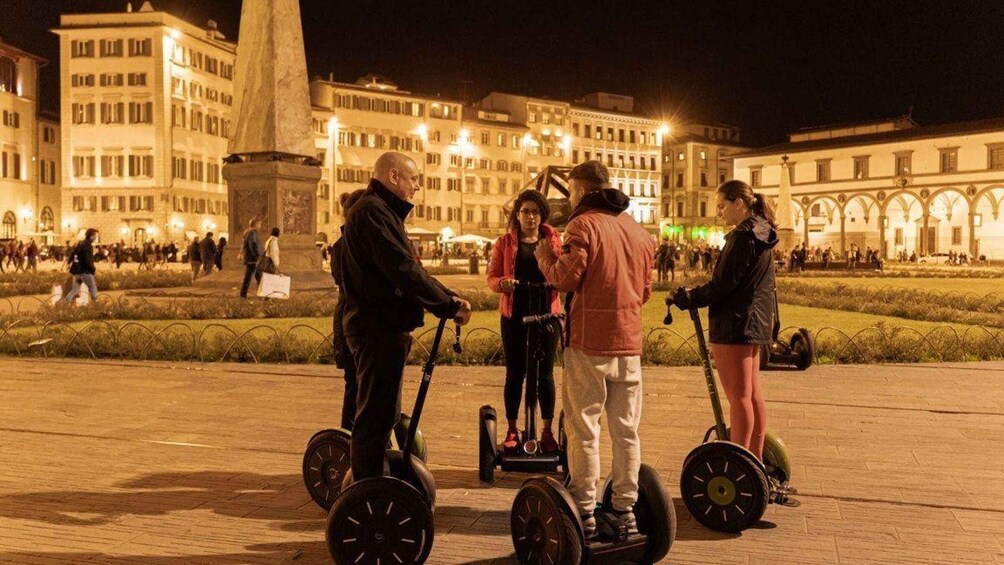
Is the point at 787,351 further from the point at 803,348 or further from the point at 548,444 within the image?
the point at 548,444

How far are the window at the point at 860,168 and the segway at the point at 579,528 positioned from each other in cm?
8485

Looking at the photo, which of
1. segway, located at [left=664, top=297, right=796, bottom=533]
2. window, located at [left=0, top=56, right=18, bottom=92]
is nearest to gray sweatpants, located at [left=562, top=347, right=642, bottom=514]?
segway, located at [left=664, top=297, right=796, bottom=533]

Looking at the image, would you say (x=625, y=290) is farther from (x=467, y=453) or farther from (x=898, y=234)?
(x=898, y=234)

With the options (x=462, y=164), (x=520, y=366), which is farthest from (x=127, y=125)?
(x=520, y=366)

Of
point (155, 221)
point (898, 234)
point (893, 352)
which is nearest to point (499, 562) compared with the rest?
point (893, 352)

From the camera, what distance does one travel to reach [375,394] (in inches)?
184

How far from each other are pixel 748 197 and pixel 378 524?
2755 mm

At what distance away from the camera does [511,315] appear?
21.2 feet

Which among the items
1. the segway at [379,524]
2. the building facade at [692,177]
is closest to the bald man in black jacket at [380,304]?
the segway at [379,524]

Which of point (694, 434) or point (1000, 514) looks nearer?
point (1000, 514)

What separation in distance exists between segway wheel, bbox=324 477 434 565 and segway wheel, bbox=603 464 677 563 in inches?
35.4

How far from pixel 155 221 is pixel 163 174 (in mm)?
3343

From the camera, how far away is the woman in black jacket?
5.52 meters

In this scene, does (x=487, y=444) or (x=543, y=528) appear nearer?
(x=543, y=528)
